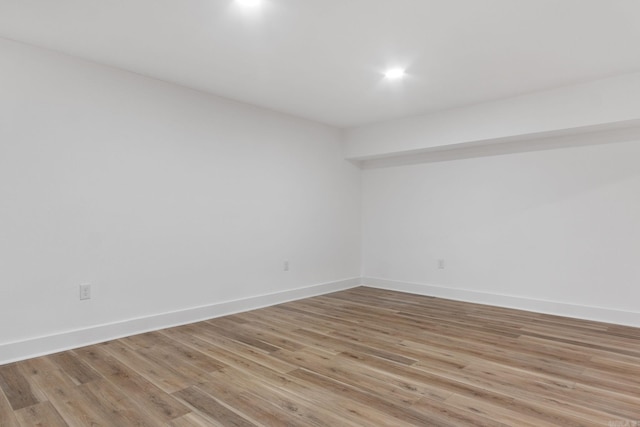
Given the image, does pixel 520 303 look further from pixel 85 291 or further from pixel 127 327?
pixel 85 291

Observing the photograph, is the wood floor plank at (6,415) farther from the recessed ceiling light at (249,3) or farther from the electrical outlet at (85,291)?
the recessed ceiling light at (249,3)

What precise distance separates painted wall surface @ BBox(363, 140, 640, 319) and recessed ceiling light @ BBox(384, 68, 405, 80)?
5.90 feet

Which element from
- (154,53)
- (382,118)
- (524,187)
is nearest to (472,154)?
(524,187)

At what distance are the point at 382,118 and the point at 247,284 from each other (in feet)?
8.69

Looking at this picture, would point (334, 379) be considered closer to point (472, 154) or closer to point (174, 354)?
point (174, 354)

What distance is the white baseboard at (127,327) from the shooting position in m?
2.66

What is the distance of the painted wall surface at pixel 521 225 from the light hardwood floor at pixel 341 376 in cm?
54

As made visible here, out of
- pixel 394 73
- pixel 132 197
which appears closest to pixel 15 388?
pixel 132 197

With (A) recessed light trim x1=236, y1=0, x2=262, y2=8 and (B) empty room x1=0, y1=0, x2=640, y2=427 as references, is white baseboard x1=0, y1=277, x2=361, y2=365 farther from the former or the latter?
(A) recessed light trim x1=236, y1=0, x2=262, y2=8

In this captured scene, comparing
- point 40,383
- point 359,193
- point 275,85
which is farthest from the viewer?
point 359,193

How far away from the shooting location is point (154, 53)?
9.51ft

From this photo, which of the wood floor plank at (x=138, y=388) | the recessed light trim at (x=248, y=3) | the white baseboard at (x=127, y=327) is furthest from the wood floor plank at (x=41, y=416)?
the recessed light trim at (x=248, y=3)

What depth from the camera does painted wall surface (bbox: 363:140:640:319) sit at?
3637 millimetres

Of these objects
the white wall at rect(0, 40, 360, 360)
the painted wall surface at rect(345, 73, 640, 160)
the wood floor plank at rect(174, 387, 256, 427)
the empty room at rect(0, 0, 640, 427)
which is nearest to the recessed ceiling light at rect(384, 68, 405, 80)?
the empty room at rect(0, 0, 640, 427)
